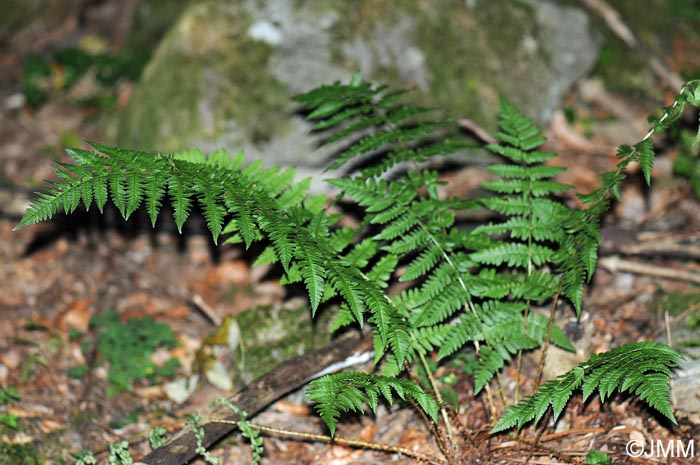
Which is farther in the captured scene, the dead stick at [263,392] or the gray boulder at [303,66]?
the gray boulder at [303,66]

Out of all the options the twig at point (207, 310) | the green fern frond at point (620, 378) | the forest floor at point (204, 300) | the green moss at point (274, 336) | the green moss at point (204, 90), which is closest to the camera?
the green fern frond at point (620, 378)

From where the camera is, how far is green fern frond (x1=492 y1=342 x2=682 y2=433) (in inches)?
94.3

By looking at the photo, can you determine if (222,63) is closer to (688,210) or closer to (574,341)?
(574,341)

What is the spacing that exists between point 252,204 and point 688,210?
10.1ft

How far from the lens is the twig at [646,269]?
3.73m

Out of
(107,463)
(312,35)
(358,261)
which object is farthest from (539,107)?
(107,463)

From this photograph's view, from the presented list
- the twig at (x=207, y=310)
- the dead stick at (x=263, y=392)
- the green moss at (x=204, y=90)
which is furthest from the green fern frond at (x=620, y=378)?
the green moss at (x=204, y=90)

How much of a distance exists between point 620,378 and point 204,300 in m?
2.76

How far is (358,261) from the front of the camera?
299cm

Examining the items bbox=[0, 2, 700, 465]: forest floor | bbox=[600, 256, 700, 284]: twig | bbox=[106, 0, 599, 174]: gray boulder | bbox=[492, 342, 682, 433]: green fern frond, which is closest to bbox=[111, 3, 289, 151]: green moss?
bbox=[106, 0, 599, 174]: gray boulder

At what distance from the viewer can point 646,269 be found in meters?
3.82

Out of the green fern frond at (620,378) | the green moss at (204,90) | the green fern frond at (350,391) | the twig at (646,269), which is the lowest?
the green fern frond at (350,391)

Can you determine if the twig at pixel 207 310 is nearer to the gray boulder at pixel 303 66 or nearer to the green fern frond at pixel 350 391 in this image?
the gray boulder at pixel 303 66

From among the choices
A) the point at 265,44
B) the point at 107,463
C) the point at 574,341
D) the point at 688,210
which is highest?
the point at 265,44
